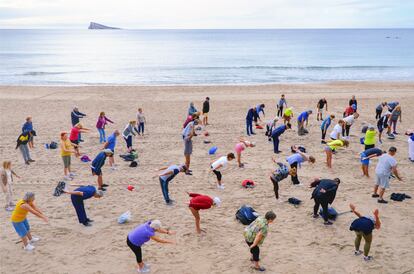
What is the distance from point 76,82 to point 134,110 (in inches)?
895

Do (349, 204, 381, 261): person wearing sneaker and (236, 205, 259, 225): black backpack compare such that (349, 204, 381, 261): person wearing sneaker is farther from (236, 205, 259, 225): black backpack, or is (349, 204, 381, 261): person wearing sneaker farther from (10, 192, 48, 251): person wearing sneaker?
(10, 192, 48, 251): person wearing sneaker

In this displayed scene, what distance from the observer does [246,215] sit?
9.47 m

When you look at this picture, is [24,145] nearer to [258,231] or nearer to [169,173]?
[169,173]

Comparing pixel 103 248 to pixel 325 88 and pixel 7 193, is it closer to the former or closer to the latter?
pixel 7 193

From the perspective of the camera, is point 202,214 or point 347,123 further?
point 347,123

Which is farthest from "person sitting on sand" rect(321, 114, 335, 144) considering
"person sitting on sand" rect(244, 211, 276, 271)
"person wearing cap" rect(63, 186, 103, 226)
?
"person wearing cap" rect(63, 186, 103, 226)

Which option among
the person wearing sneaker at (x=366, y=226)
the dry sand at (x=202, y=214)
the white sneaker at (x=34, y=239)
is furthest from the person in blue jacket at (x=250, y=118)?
the white sneaker at (x=34, y=239)

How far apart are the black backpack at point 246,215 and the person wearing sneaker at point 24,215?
4.42 metres

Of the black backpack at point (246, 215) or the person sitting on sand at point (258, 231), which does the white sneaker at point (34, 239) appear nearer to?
the black backpack at point (246, 215)

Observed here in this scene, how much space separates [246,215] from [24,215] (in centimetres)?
497

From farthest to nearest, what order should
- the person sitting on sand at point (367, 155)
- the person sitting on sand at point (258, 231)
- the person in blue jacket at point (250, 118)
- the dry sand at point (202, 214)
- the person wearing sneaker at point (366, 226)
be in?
the person in blue jacket at point (250, 118)
the person sitting on sand at point (367, 155)
the dry sand at point (202, 214)
the person wearing sneaker at point (366, 226)
the person sitting on sand at point (258, 231)

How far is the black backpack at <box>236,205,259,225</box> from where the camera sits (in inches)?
371

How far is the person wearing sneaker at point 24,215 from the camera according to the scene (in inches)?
314

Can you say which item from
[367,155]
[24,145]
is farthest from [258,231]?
[24,145]
